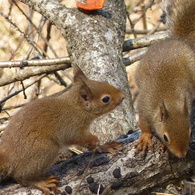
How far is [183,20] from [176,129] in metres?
1.74

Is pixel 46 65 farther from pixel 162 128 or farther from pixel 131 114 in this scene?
pixel 162 128

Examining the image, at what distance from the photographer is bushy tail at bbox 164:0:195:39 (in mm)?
4359

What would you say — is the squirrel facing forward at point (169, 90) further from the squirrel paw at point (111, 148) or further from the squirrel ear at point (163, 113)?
the squirrel paw at point (111, 148)

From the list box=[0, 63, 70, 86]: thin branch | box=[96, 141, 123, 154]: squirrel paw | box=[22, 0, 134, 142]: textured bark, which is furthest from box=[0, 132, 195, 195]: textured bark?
box=[0, 63, 70, 86]: thin branch

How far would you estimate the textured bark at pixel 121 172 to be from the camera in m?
2.93

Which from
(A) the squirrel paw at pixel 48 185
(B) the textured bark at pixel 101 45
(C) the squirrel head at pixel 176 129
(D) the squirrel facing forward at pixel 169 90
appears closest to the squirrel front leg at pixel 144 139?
(D) the squirrel facing forward at pixel 169 90

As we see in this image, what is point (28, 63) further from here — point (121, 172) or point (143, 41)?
point (121, 172)

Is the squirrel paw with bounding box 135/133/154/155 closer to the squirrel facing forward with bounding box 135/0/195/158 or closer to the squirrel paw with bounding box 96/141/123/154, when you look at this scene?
the squirrel facing forward with bounding box 135/0/195/158

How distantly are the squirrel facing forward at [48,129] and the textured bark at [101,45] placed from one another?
0.39 metres

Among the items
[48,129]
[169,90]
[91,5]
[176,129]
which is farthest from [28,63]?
[176,129]

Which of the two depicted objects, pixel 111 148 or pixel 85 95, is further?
pixel 85 95

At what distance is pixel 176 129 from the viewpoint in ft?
9.71

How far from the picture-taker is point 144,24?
761 centimetres

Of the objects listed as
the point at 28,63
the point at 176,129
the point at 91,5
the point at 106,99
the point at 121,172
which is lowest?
the point at 121,172
